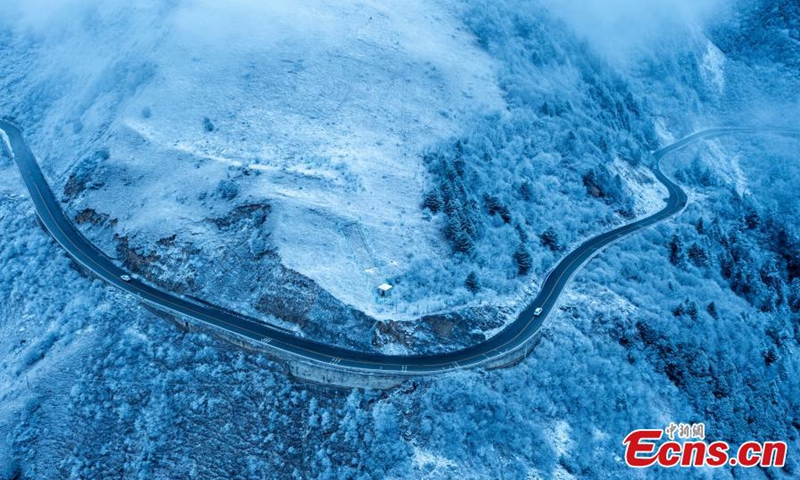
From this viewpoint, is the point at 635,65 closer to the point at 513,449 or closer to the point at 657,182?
the point at 657,182

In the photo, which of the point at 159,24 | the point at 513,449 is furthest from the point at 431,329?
the point at 159,24

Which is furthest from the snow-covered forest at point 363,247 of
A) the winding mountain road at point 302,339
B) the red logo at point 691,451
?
the winding mountain road at point 302,339

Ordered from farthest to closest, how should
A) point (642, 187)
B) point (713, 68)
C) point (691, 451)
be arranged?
point (713, 68)
point (642, 187)
point (691, 451)

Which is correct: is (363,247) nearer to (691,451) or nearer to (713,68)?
(691,451)

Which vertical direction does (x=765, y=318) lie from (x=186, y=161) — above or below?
above

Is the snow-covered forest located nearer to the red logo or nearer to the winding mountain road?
the red logo

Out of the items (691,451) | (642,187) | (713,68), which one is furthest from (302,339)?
(713,68)

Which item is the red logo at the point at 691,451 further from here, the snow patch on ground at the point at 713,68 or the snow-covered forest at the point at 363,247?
the snow patch on ground at the point at 713,68
